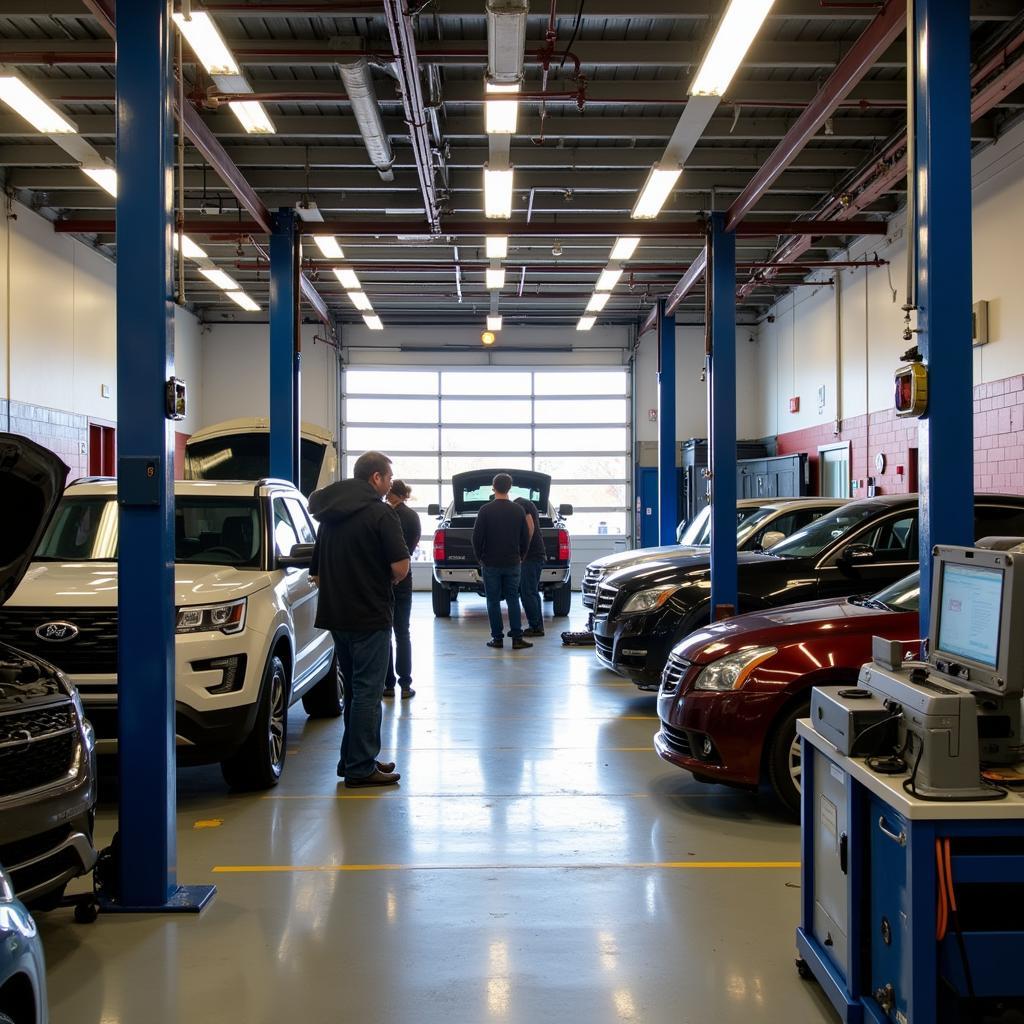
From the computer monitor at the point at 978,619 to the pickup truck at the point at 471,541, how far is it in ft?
33.9

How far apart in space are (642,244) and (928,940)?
13522mm

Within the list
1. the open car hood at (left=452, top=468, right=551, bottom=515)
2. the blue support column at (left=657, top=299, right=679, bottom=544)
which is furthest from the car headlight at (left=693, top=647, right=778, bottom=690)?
the blue support column at (left=657, top=299, right=679, bottom=544)

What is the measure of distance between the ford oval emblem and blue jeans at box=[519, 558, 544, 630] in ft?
24.7

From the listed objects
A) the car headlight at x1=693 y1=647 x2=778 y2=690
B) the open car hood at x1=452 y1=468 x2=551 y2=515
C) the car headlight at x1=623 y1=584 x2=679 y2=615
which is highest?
the open car hood at x1=452 y1=468 x2=551 y2=515

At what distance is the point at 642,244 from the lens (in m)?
15.0

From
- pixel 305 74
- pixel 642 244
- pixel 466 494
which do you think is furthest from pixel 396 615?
pixel 642 244

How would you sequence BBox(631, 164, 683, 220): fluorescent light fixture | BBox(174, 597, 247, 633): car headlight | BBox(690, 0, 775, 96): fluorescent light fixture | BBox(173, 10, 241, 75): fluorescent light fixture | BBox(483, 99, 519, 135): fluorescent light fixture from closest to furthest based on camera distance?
BBox(174, 597, 247, 633): car headlight, BBox(690, 0, 775, 96): fluorescent light fixture, BBox(173, 10, 241, 75): fluorescent light fixture, BBox(483, 99, 519, 135): fluorescent light fixture, BBox(631, 164, 683, 220): fluorescent light fixture

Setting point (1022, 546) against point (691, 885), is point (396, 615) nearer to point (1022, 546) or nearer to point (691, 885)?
point (691, 885)

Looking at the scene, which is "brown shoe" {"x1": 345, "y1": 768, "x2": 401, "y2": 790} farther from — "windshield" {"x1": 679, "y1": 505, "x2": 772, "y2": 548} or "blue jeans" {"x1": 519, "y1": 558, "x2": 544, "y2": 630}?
"blue jeans" {"x1": 519, "y1": 558, "x2": 544, "y2": 630}

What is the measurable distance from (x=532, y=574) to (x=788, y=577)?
4.82 metres

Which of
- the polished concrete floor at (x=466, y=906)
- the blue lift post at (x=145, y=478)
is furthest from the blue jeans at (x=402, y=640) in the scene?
the blue lift post at (x=145, y=478)

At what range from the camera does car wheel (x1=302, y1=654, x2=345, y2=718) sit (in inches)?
313

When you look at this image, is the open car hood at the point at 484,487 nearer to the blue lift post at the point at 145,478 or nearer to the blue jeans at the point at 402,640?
the blue jeans at the point at 402,640

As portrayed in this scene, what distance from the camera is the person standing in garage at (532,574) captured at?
480 inches
